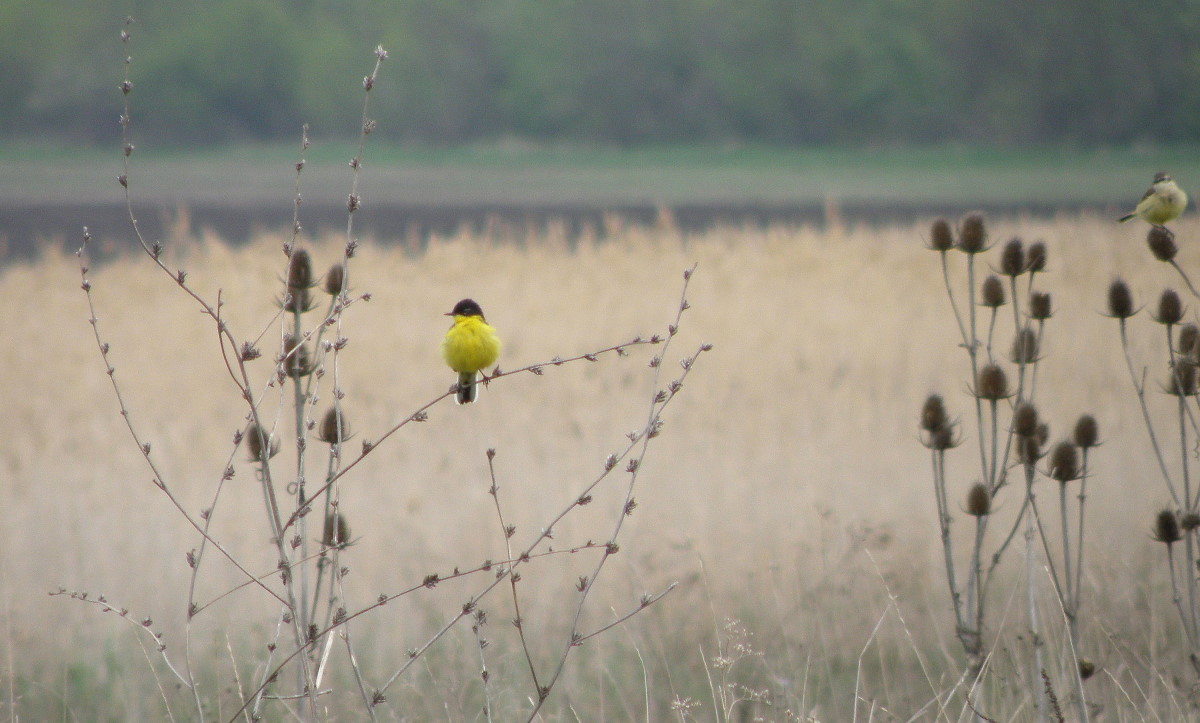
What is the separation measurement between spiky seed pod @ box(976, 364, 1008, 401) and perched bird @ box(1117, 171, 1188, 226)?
19.9 inches

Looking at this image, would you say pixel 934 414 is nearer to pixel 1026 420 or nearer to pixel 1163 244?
pixel 1026 420

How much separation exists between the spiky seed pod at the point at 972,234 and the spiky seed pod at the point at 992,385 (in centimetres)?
38

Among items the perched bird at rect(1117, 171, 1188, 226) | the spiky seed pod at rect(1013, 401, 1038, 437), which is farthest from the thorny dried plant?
the perched bird at rect(1117, 171, 1188, 226)

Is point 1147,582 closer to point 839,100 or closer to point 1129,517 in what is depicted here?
point 1129,517

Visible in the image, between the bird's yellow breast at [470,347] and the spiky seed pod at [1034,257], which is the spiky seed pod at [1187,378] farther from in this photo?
the bird's yellow breast at [470,347]

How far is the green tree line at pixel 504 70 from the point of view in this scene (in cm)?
2805

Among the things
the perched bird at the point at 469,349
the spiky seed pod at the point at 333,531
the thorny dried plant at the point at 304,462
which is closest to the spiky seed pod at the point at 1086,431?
the thorny dried plant at the point at 304,462

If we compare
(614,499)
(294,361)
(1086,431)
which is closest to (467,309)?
(294,361)

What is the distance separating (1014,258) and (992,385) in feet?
1.18

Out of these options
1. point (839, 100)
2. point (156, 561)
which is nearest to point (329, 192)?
point (839, 100)

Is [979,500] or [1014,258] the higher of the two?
[1014,258]

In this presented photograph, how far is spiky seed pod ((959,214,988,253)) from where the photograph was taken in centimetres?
306

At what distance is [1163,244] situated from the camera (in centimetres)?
278

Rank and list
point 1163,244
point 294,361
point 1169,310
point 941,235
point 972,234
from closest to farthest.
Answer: point 294,361, point 1163,244, point 1169,310, point 972,234, point 941,235
